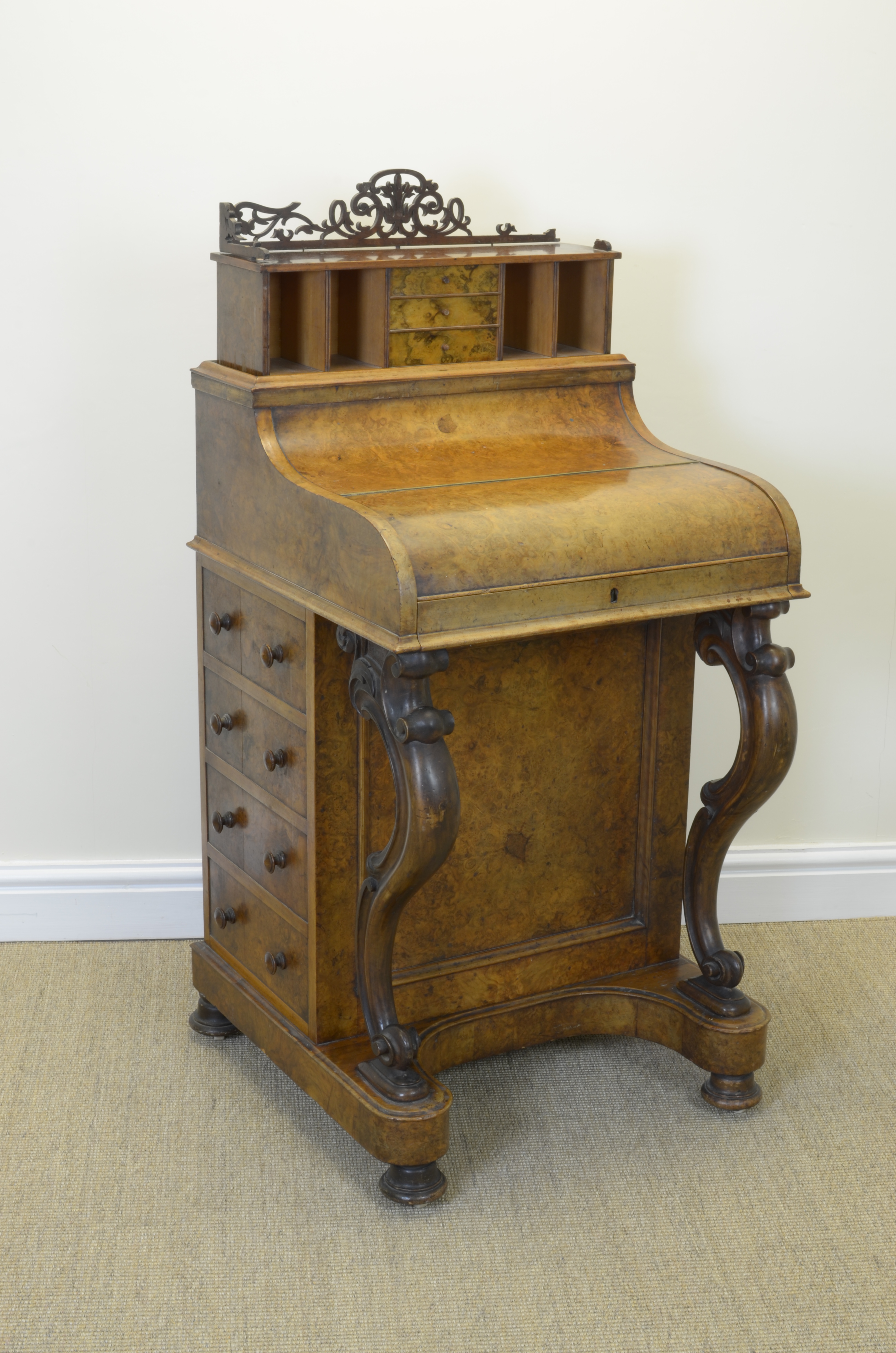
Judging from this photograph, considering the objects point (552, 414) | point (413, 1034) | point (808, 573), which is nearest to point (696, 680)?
point (808, 573)

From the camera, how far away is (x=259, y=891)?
246 centimetres

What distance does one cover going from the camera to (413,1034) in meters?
2.18

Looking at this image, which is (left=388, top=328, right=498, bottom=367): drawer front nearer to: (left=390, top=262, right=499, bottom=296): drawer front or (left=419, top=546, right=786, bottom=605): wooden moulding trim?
(left=390, top=262, right=499, bottom=296): drawer front

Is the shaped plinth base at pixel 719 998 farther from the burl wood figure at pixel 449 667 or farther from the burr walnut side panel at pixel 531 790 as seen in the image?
the burr walnut side panel at pixel 531 790

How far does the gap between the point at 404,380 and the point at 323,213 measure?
0.67m

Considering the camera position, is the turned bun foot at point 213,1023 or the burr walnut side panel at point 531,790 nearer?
the burr walnut side panel at point 531,790

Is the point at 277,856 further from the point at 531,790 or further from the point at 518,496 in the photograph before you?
the point at 518,496

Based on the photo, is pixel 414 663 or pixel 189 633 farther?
pixel 189 633

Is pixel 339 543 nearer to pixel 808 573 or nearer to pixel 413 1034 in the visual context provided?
pixel 413 1034

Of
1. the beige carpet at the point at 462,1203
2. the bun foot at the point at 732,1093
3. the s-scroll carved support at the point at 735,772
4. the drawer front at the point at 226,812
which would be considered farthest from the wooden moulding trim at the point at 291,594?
the bun foot at the point at 732,1093

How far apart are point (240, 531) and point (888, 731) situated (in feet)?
5.50

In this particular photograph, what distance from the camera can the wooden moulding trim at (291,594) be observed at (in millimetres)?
1854

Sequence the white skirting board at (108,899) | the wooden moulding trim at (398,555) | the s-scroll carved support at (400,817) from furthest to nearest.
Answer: the white skirting board at (108,899), the s-scroll carved support at (400,817), the wooden moulding trim at (398,555)

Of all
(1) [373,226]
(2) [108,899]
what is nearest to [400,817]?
(1) [373,226]
